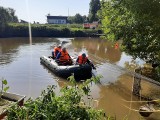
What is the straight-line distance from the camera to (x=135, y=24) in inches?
397

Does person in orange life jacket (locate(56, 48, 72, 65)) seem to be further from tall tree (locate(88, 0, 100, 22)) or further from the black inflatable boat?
tall tree (locate(88, 0, 100, 22))

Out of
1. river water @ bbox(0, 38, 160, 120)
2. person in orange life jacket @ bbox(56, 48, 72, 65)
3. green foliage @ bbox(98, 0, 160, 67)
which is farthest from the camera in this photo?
person in orange life jacket @ bbox(56, 48, 72, 65)

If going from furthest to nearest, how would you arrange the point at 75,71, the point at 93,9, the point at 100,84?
the point at 93,9
the point at 75,71
the point at 100,84

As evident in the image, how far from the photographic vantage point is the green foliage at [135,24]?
773cm

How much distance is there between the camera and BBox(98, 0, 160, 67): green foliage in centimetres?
773

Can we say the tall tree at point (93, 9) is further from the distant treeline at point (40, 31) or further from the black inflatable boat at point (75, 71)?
the black inflatable boat at point (75, 71)

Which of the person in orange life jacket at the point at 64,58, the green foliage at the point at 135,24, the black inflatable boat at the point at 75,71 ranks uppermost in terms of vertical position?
the green foliage at the point at 135,24

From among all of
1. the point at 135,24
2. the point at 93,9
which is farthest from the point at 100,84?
the point at 93,9

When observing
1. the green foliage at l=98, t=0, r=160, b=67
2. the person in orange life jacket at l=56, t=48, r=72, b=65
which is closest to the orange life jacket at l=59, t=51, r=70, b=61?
the person in orange life jacket at l=56, t=48, r=72, b=65

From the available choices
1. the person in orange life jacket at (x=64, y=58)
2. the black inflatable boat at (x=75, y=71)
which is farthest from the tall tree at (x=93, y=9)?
Answer: the black inflatable boat at (x=75, y=71)

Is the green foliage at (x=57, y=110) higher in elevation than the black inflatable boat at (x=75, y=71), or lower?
higher

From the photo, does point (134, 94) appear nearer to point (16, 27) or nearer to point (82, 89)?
point (82, 89)

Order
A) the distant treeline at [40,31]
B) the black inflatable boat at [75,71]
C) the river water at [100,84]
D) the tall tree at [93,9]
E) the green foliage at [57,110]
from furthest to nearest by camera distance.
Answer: the tall tree at [93,9] < the distant treeline at [40,31] < the black inflatable boat at [75,71] < the river water at [100,84] < the green foliage at [57,110]

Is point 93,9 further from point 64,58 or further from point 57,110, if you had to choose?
point 57,110
